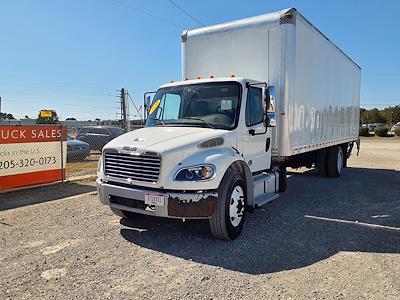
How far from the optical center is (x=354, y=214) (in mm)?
6938

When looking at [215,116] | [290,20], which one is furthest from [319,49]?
[215,116]

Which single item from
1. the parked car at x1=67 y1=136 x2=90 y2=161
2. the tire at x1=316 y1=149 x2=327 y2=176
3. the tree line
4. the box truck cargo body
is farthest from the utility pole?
the tree line

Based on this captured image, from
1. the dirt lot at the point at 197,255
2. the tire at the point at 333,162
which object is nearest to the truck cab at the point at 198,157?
the dirt lot at the point at 197,255

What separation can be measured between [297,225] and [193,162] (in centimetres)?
246

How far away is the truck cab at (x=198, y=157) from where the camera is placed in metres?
4.79

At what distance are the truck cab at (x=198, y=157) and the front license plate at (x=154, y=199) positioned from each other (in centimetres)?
1

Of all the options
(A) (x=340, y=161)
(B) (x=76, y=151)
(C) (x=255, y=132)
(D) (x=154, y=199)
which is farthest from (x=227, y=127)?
(B) (x=76, y=151)

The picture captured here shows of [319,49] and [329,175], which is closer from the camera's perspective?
[319,49]

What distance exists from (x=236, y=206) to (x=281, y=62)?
3196 mm

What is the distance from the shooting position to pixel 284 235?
5.56 m

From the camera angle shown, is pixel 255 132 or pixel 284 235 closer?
pixel 284 235

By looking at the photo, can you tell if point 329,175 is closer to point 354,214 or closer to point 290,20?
point 354,214

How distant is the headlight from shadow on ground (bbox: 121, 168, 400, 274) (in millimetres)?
1019

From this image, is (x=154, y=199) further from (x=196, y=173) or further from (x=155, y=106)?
(x=155, y=106)
